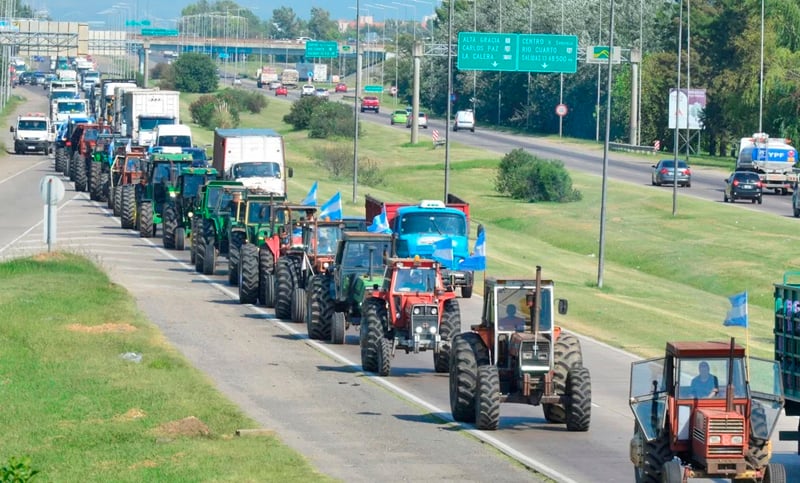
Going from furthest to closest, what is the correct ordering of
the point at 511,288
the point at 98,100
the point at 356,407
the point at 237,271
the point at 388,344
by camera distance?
the point at 98,100
the point at 237,271
the point at 388,344
the point at 356,407
the point at 511,288

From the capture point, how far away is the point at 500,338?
21062 millimetres

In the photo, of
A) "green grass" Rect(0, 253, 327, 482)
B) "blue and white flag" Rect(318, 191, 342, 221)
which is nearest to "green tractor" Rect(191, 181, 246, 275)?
"blue and white flag" Rect(318, 191, 342, 221)

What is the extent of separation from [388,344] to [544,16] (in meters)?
108

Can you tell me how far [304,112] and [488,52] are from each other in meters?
35.7

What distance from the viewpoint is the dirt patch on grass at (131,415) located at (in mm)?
20794

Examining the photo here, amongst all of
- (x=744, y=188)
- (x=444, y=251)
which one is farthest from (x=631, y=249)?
(x=444, y=251)

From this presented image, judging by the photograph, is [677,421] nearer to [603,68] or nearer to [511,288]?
[511,288]

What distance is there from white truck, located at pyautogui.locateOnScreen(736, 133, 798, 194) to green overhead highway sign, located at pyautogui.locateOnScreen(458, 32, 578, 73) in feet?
37.4

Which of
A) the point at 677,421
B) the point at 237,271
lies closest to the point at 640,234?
the point at 237,271

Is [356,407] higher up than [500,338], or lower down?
lower down

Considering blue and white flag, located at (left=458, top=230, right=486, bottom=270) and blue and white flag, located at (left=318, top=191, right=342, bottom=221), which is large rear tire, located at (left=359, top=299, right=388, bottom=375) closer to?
blue and white flag, located at (left=458, top=230, right=486, bottom=270)

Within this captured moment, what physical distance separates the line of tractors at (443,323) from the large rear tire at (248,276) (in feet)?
0.11

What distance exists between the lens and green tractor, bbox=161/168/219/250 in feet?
155

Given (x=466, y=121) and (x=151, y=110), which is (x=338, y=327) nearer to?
(x=151, y=110)
